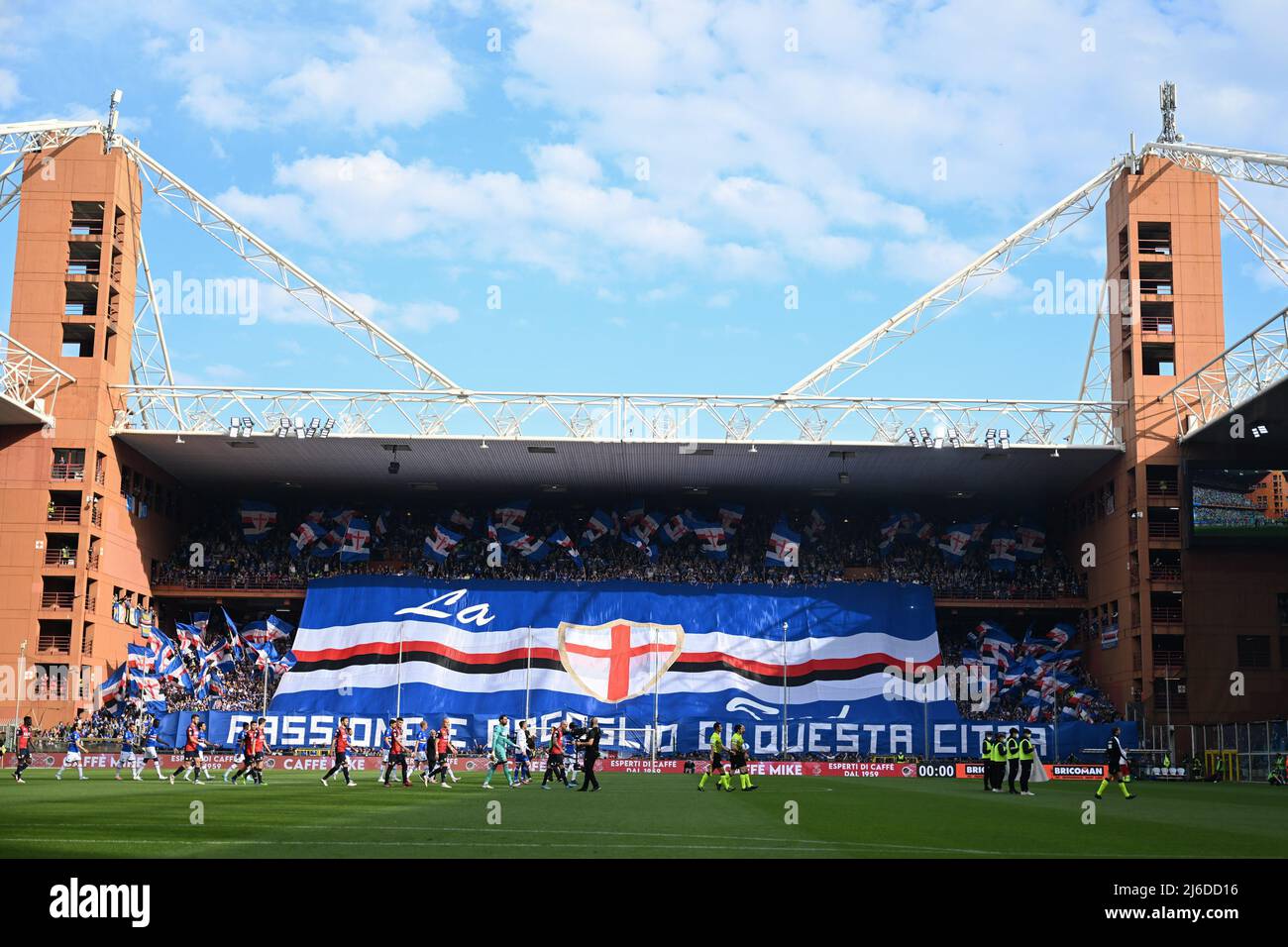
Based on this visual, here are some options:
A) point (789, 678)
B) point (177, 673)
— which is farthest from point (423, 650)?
point (789, 678)

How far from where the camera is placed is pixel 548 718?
225ft

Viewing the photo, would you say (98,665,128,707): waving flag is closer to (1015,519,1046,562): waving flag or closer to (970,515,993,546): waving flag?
(970,515,993,546): waving flag

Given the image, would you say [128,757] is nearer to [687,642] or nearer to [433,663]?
[433,663]

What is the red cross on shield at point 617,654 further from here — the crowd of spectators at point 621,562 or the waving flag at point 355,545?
the waving flag at point 355,545

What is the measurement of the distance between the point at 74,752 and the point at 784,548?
142 feet

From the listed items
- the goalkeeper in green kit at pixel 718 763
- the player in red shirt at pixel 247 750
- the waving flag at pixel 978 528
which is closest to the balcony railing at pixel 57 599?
the player in red shirt at pixel 247 750

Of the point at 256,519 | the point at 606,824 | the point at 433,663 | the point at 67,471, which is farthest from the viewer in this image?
the point at 256,519

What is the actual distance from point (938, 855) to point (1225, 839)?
22.3ft

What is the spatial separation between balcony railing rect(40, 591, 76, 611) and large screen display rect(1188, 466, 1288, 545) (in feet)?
183

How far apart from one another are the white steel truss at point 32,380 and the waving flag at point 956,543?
165ft

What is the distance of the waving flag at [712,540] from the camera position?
80062 millimetres

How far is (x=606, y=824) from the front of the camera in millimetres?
23141

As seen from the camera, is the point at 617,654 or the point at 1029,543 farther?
the point at 1029,543
